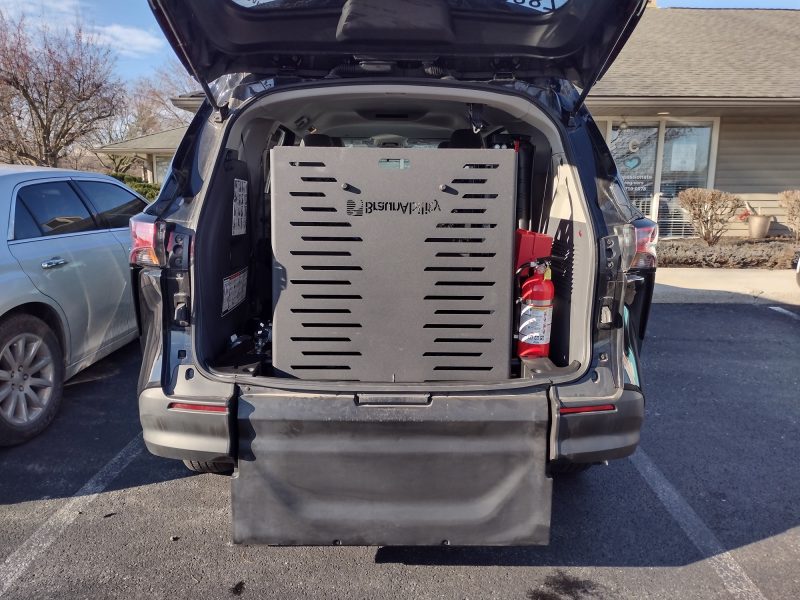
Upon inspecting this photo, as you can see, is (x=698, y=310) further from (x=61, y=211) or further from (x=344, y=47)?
(x=61, y=211)

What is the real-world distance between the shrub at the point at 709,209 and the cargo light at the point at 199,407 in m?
10.4

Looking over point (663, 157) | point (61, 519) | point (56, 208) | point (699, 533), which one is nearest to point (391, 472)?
→ point (699, 533)

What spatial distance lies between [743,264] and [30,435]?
1016 centimetres

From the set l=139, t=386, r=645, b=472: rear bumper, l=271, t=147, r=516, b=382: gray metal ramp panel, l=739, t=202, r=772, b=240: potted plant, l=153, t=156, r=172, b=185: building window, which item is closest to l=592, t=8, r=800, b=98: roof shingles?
l=739, t=202, r=772, b=240: potted plant

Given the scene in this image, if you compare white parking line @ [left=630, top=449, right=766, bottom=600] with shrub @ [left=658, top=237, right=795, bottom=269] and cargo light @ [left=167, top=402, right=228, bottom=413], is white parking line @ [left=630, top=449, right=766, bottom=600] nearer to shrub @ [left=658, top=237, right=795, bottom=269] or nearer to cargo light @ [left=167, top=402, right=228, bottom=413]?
cargo light @ [left=167, top=402, right=228, bottom=413]

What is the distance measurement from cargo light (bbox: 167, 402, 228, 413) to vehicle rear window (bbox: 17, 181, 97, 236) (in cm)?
232

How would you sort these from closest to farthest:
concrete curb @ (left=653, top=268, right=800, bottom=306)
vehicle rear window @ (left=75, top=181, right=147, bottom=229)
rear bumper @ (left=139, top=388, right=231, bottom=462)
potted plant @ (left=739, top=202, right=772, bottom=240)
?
1. rear bumper @ (left=139, top=388, right=231, bottom=462)
2. vehicle rear window @ (left=75, top=181, right=147, bottom=229)
3. concrete curb @ (left=653, top=268, right=800, bottom=306)
4. potted plant @ (left=739, top=202, right=772, bottom=240)

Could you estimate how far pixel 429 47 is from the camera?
7.97 feet

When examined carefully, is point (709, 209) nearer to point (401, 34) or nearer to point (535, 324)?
point (535, 324)

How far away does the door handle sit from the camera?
12.1ft

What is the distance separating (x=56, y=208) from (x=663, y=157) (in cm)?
1096

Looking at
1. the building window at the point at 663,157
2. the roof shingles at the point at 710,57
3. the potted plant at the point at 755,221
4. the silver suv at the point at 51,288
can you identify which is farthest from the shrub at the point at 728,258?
the silver suv at the point at 51,288

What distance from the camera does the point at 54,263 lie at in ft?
12.3

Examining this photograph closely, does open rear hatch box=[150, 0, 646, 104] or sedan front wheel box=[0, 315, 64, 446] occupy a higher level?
open rear hatch box=[150, 0, 646, 104]
